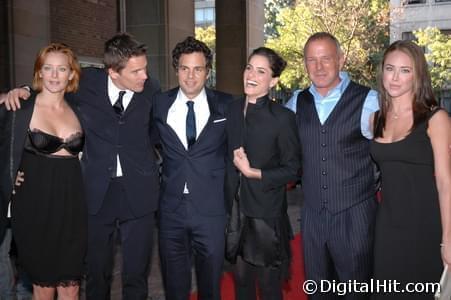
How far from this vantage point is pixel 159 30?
1270 cm

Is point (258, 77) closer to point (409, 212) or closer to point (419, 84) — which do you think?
point (419, 84)

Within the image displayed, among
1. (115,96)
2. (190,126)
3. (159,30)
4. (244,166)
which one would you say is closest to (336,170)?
(244,166)

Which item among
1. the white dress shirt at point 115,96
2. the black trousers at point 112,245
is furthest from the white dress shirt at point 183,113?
the black trousers at point 112,245

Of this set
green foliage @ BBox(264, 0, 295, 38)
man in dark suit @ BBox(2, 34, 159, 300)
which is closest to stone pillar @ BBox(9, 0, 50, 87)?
man in dark suit @ BBox(2, 34, 159, 300)

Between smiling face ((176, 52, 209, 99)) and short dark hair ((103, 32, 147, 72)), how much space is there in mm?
372

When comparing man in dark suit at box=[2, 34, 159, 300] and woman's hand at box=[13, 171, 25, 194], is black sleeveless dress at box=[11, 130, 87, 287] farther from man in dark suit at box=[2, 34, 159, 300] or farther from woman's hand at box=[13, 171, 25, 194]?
man in dark suit at box=[2, 34, 159, 300]

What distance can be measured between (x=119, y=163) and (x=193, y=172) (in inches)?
23.1

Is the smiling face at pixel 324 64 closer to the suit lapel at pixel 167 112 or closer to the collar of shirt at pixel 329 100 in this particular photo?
the collar of shirt at pixel 329 100

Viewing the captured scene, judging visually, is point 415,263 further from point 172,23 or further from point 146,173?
point 172,23

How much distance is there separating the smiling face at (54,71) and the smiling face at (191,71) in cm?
84

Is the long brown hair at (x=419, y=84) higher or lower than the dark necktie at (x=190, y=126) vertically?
higher

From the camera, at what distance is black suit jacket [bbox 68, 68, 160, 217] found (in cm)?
388

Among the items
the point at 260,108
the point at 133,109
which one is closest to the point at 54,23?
the point at 133,109

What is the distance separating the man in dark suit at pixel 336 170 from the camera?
→ 350 cm
